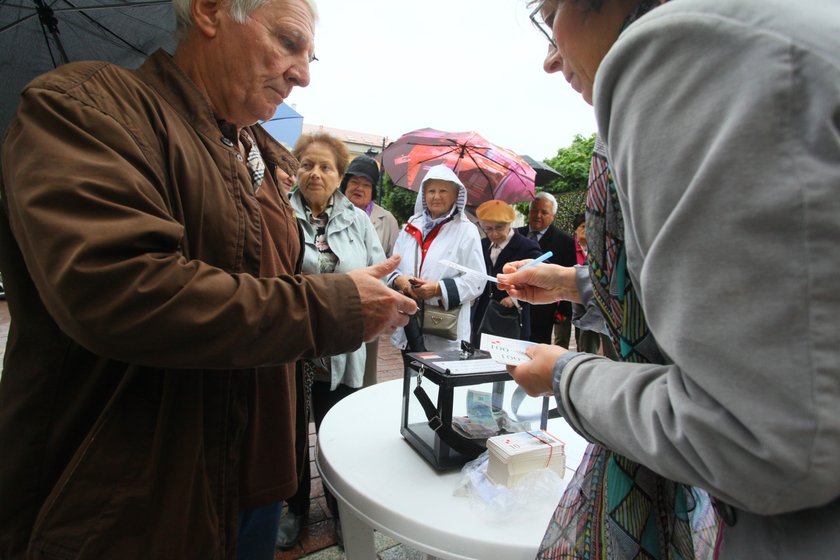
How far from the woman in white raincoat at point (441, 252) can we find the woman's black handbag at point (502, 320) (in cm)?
55

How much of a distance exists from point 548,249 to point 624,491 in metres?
4.12

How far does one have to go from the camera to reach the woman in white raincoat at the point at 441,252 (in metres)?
2.96

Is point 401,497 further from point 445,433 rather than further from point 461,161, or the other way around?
point 461,161

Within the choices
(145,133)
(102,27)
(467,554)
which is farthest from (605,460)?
(102,27)

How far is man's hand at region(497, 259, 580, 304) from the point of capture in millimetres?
1316

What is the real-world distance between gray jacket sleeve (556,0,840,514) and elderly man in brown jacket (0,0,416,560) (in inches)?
26.5

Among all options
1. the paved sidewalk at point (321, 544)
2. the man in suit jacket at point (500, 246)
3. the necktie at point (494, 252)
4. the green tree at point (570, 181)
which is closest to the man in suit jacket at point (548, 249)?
the man in suit jacket at point (500, 246)

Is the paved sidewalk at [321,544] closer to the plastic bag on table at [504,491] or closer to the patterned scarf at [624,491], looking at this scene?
the plastic bag on table at [504,491]

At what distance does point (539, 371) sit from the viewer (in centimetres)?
80

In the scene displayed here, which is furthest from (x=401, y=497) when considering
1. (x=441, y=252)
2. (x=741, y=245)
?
(x=441, y=252)

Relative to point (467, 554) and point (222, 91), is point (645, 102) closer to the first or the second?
point (467, 554)

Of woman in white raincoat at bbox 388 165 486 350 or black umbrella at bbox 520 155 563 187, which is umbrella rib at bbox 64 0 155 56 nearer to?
woman in white raincoat at bbox 388 165 486 350

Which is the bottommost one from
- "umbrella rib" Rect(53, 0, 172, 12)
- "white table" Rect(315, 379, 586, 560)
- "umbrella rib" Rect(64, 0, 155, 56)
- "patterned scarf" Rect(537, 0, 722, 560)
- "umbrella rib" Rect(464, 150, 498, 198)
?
"white table" Rect(315, 379, 586, 560)

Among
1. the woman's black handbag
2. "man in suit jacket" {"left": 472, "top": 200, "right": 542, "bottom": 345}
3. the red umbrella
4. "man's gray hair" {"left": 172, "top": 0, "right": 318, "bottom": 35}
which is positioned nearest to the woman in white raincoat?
the woman's black handbag
